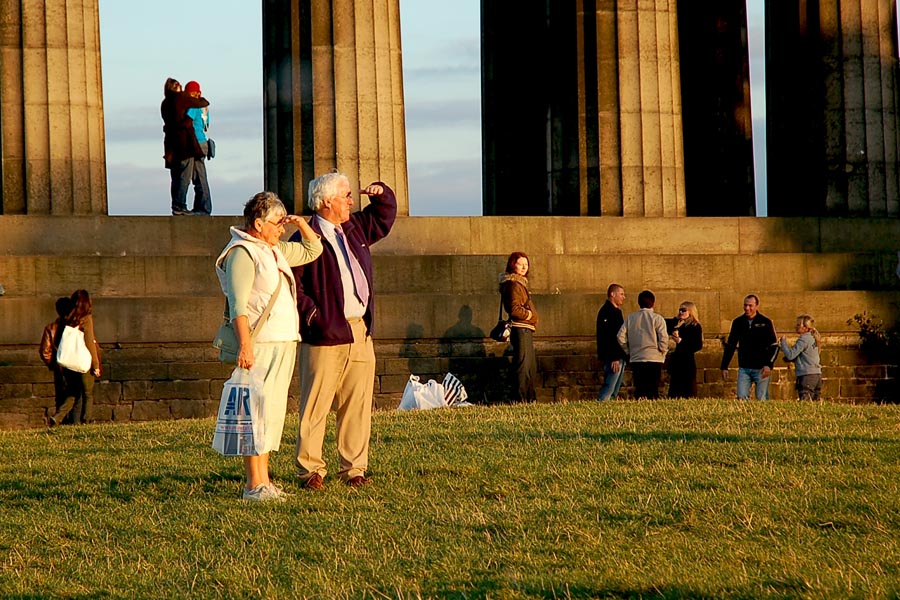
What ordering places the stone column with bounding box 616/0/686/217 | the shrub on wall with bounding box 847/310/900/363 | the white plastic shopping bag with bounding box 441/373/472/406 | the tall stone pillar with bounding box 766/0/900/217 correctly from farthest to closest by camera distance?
the tall stone pillar with bounding box 766/0/900/217 < the stone column with bounding box 616/0/686/217 < the shrub on wall with bounding box 847/310/900/363 < the white plastic shopping bag with bounding box 441/373/472/406

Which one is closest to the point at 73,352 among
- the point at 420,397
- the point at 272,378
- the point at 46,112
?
the point at 420,397

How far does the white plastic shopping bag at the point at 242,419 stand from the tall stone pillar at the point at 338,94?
13.4 m

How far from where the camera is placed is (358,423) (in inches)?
445

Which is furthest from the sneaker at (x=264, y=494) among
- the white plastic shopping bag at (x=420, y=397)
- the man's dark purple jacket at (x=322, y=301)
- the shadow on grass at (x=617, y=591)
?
the white plastic shopping bag at (x=420, y=397)

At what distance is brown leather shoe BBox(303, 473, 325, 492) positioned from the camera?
11.1 metres

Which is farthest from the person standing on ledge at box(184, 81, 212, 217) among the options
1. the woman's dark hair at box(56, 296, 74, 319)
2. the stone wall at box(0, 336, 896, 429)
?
the woman's dark hair at box(56, 296, 74, 319)

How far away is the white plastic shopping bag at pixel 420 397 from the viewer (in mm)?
19734

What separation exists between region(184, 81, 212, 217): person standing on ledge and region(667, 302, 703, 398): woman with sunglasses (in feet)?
22.7

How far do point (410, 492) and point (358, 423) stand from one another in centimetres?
64

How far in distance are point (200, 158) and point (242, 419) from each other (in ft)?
45.2

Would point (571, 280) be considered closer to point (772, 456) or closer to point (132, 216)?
point (132, 216)

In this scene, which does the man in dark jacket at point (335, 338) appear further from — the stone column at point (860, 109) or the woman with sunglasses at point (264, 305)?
the stone column at point (860, 109)

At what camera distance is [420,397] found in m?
19.8

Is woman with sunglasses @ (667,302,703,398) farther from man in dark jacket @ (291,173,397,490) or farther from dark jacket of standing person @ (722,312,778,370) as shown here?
man in dark jacket @ (291,173,397,490)
